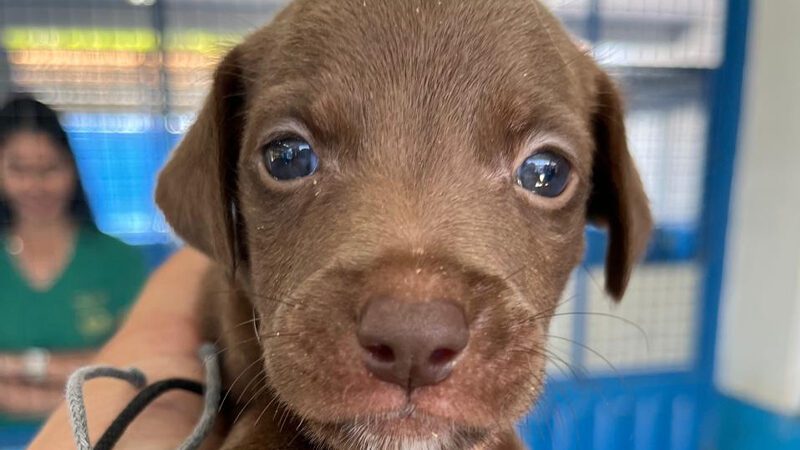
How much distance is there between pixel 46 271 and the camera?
11.0 feet

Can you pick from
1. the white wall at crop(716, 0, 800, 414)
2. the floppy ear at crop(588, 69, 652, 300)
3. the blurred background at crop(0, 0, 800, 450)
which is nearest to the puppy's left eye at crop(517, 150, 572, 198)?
the floppy ear at crop(588, 69, 652, 300)

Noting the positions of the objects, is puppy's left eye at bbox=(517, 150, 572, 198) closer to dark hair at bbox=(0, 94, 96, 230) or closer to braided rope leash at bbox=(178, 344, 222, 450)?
braided rope leash at bbox=(178, 344, 222, 450)

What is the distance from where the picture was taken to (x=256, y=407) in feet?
5.42

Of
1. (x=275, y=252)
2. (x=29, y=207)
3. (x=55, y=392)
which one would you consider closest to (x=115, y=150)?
(x=29, y=207)

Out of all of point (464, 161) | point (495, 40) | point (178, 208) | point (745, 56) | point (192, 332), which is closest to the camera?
point (464, 161)

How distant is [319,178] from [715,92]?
8.13ft

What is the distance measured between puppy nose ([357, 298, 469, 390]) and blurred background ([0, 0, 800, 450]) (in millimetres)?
1715

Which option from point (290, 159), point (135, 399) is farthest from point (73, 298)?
point (290, 159)

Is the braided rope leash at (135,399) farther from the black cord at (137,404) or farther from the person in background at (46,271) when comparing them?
the person in background at (46,271)

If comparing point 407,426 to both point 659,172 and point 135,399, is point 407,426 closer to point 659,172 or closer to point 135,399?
point 135,399

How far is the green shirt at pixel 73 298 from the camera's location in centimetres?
332

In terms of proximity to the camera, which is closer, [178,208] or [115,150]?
[178,208]

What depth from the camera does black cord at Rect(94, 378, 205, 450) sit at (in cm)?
151

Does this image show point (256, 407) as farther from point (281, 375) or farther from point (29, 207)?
point (29, 207)
